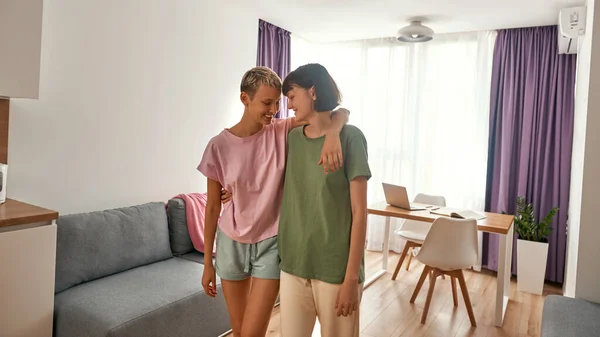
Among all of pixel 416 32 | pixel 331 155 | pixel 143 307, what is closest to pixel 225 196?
pixel 331 155

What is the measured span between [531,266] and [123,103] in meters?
3.61

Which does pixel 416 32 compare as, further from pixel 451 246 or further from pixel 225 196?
pixel 225 196

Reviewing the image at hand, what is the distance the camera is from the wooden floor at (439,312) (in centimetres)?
299

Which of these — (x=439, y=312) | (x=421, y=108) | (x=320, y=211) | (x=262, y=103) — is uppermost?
(x=421, y=108)

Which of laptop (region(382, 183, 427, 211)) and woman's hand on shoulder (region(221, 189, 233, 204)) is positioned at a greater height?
woman's hand on shoulder (region(221, 189, 233, 204))

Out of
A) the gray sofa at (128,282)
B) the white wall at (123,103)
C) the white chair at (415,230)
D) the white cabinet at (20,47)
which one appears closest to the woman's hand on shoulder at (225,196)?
the gray sofa at (128,282)

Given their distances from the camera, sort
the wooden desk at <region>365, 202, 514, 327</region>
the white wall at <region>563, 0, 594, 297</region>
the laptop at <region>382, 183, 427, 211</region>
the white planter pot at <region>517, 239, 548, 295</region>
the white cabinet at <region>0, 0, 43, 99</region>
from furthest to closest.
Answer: the white planter pot at <region>517, 239, 548, 295</region>
the laptop at <region>382, 183, 427, 211</region>
the wooden desk at <region>365, 202, 514, 327</region>
the white wall at <region>563, 0, 594, 297</region>
the white cabinet at <region>0, 0, 43, 99</region>

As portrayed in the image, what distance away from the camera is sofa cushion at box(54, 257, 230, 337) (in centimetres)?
211

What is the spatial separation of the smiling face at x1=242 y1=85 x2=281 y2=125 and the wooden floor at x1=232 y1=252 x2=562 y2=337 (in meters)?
1.77

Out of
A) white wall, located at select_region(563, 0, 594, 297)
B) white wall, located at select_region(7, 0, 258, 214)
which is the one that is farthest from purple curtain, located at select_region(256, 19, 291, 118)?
white wall, located at select_region(563, 0, 594, 297)

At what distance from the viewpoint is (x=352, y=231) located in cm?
128

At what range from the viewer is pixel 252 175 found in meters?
1.43

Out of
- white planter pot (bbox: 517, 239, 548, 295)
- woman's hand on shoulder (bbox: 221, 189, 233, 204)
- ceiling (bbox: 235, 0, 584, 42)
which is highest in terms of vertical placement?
ceiling (bbox: 235, 0, 584, 42)

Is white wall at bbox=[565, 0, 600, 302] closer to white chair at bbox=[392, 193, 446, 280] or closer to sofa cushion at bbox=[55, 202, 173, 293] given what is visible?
white chair at bbox=[392, 193, 446, 280]
